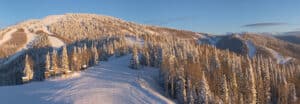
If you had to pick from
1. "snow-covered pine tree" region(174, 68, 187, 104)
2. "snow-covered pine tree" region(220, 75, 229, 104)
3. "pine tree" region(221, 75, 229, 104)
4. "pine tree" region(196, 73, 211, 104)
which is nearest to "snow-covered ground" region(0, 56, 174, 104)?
"snow-covered pine tree" region(174, 68, 187, 104)

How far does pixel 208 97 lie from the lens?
91375 millimetres

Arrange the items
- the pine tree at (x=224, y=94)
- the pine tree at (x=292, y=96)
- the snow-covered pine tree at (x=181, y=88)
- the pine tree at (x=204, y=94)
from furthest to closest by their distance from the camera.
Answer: the pine tree at (x=292, y=96), the snow-covered pine tree at (x=181, y=88), the pine tree at (x=224, y=94), the pine tree at (x=204, y=94)

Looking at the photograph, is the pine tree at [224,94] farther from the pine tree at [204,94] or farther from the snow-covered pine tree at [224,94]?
the pine tree at [204,94]

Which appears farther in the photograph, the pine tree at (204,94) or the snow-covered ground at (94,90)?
the snow-covered ground at (94,90)

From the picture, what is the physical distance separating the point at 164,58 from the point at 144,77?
52.6 feet

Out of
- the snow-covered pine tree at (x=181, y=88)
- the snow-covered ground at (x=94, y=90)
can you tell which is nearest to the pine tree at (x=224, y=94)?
the snow-covered pine tree at (x=181, y=88)

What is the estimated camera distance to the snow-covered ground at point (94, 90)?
97.5 metres

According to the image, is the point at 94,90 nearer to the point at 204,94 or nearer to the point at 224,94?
the point at 204,94

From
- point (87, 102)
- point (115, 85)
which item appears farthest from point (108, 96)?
point (115, 85)

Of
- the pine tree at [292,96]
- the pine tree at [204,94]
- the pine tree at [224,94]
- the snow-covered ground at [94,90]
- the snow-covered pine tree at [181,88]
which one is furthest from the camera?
the pine tree at [292,96]

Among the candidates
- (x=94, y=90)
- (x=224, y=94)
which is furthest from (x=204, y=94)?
(x=94, y=90)

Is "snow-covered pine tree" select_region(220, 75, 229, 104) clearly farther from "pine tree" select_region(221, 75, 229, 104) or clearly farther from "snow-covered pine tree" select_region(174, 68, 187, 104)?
"snow-covered pine tree" select_region(174, 68, 187, 104)

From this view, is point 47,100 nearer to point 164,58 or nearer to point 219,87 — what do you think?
point 219,87

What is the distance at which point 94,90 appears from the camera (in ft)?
354
